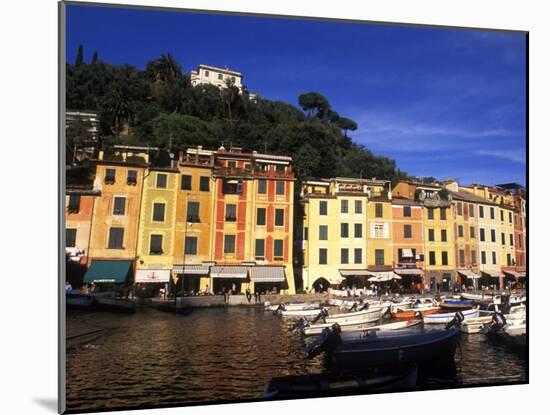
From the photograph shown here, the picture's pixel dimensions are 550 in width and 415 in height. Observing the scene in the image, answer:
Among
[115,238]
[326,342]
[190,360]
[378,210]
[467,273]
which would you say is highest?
[378,210]

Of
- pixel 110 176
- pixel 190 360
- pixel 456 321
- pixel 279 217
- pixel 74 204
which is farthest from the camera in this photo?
pixel 279 217

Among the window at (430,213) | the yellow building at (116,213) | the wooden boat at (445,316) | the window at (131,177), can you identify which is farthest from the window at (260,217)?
the wooden boat at (445,316)

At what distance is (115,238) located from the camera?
7.02 m

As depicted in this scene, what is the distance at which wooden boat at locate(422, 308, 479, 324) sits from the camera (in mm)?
7473

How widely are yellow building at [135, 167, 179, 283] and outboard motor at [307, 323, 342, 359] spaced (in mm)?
2562

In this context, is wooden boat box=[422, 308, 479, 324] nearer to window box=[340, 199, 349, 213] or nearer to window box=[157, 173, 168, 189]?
window box=[340, 199, 349, 213]

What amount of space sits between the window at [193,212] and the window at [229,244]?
0.62m

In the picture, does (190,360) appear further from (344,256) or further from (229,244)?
(344,256)

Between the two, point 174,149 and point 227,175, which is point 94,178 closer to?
point 174,149

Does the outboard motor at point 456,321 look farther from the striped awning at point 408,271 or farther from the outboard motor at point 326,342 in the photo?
the outboard motor at point 326,342

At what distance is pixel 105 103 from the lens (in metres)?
6.16

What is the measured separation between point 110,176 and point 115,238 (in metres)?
0.99

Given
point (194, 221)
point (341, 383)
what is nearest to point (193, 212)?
point (194, 221)

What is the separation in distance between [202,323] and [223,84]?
3904mm
